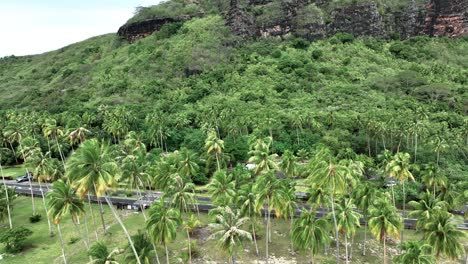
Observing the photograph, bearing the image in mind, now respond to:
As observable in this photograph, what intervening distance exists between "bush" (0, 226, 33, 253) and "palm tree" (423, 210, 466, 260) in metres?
63.0

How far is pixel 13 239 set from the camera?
6456 centimetres

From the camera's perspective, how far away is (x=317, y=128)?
11312cm

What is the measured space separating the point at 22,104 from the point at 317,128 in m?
141

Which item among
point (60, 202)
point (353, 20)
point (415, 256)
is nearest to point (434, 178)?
point (415, 256)

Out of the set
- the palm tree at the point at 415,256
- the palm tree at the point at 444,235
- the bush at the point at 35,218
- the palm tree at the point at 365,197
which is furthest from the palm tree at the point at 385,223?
the bush at the point at 35,218

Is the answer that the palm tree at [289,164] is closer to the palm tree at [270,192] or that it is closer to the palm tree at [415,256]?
the palm tree at [270,192]

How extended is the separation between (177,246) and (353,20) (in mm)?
154473

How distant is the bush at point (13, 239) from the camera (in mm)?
64562

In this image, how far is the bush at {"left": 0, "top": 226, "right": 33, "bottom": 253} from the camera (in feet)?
212

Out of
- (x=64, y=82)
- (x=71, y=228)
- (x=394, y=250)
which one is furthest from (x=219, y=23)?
(x=394, y=250)

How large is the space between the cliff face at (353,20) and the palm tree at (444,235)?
145 metres

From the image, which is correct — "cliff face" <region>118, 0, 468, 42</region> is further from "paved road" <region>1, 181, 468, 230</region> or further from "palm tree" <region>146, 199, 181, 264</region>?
"palm tree" <region>146, 199, 181, 264</region>

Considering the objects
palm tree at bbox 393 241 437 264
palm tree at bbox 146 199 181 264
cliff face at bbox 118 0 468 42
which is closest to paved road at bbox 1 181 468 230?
palm tree at bbox 146 199 181 264

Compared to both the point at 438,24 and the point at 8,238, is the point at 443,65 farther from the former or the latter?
the point at 8,238
